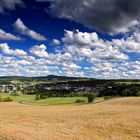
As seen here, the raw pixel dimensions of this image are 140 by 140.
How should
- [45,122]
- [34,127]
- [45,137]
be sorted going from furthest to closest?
[45,122] → [34,127] → [45,137]

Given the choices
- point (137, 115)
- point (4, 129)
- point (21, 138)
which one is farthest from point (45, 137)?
point (137, 115)

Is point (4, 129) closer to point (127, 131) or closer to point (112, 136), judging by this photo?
point (112, 136)

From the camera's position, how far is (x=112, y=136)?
1209 inches

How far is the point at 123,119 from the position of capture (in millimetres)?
37562

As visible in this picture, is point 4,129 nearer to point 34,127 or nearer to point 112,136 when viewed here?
point 34,127

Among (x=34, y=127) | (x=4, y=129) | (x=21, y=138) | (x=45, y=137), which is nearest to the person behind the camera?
(x=21, y=138)

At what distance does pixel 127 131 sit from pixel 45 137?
989cm

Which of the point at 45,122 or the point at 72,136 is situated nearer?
the point at 72,136

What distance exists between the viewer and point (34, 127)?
3253cm

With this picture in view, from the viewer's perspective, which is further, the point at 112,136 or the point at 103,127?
the point at 103,127

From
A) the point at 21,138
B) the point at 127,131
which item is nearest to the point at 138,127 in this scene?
the point at 127,131

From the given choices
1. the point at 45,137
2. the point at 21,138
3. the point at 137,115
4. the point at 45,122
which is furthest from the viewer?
the point at 137,115

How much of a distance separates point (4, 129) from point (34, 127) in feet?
13.2

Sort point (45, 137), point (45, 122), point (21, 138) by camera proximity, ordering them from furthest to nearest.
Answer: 1. point (45, 122)
2. point (45, 137)
3. point (21, 138)
